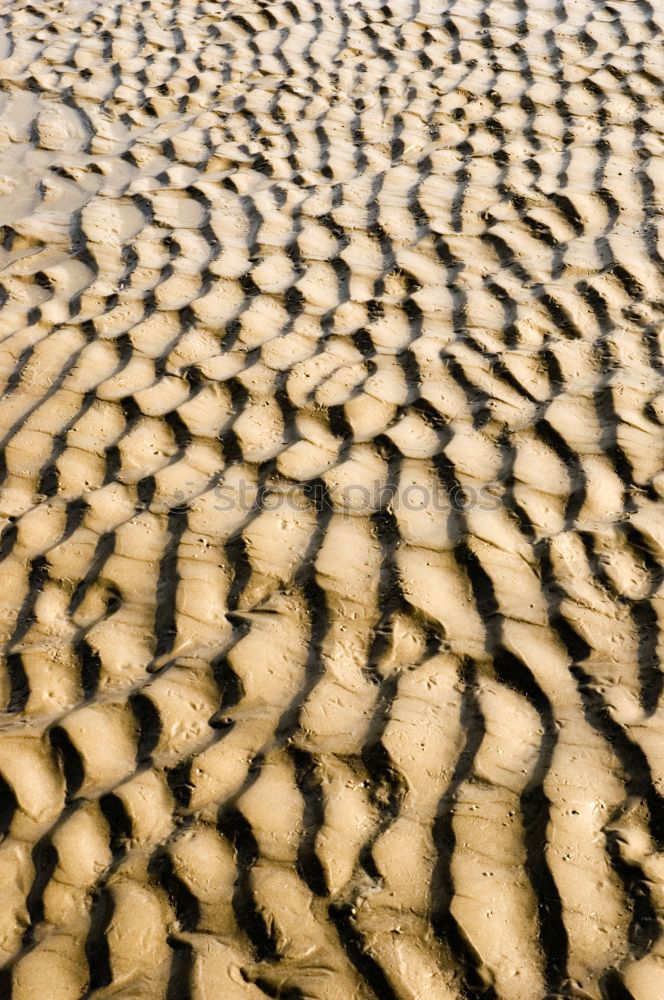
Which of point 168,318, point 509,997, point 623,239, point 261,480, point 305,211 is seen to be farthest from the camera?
point 305,211

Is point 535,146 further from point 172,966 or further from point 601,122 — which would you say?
point 172,966

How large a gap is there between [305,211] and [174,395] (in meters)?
1.48

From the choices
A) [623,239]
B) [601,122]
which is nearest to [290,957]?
[623,239]

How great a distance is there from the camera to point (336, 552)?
Answer: 2875mm

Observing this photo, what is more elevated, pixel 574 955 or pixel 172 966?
pixel 574 955

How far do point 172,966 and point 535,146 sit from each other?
13.9ft

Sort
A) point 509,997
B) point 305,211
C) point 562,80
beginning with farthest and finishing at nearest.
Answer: point 562,80
point 305,211
point 509,997

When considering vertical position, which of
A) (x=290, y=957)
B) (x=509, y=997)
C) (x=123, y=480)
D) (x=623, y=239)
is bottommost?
(x=123, y=480)

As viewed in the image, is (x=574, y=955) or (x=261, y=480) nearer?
(x=574, y=955)

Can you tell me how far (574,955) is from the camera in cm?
197

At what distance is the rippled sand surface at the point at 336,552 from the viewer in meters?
2.06

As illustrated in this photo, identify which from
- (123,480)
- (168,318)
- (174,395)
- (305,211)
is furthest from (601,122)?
(123,480)

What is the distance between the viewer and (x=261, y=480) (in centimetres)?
316

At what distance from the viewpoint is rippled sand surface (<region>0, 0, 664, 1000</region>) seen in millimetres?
2059
